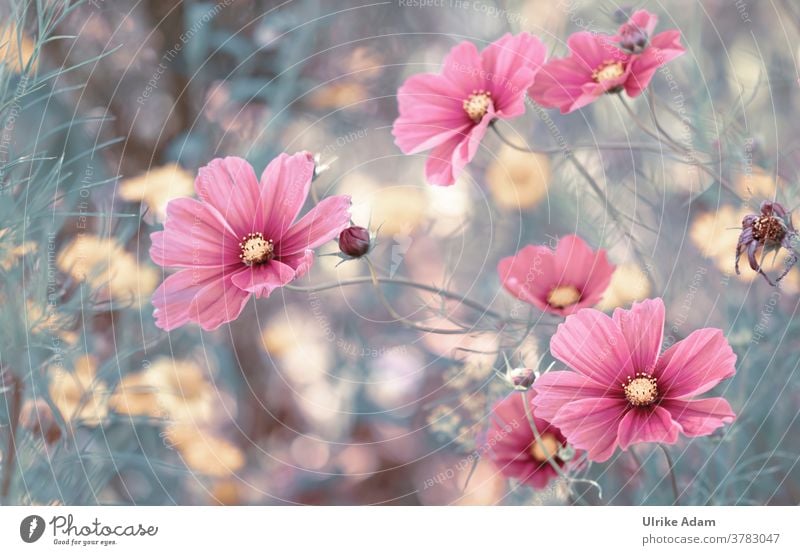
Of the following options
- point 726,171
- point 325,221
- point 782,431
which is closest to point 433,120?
point 325,221

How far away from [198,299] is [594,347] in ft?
0.84

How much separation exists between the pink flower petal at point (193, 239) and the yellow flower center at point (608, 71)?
26 centimetres

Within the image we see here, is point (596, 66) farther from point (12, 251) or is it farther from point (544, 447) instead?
point (12, 251)

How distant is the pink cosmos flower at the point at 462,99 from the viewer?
1.39 feet

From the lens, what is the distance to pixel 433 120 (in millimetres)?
429

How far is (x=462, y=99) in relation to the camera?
426 millimetres

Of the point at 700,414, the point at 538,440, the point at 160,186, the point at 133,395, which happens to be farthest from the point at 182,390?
the point at 700,414

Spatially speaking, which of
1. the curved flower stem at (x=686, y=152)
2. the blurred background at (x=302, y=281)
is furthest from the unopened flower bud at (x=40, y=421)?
the curved flower stem at (x=686, y=152)

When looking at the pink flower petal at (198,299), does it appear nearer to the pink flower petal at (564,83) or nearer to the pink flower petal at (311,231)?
the pink flower petal at (311,231)

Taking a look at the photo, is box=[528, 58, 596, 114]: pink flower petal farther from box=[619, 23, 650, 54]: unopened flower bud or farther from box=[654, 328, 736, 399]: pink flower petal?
box=[654, 328, 736, 399]: pink flower petal

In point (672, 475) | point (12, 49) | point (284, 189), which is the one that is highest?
point (12, 49)

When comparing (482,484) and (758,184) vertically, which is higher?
(758,184)
